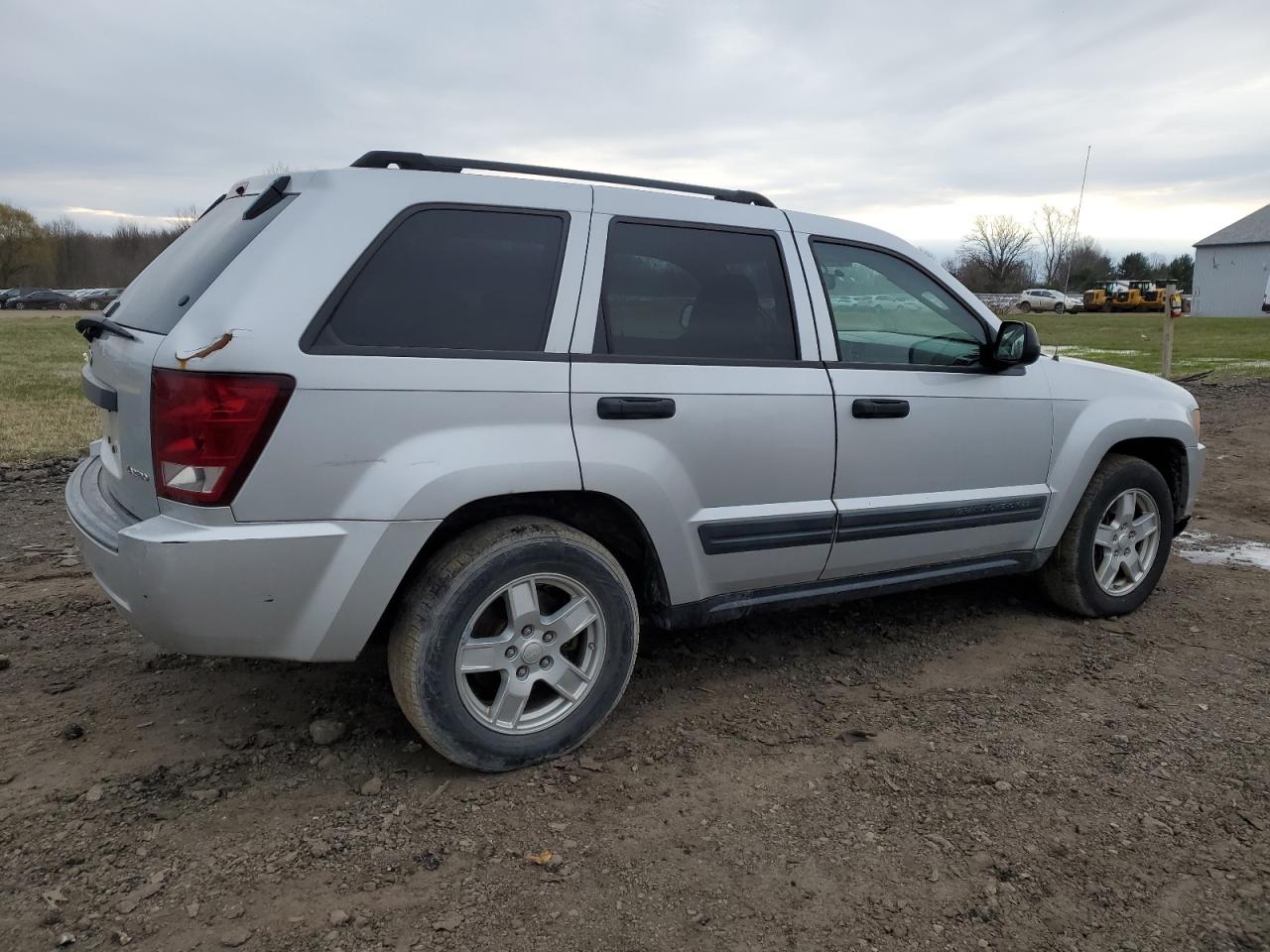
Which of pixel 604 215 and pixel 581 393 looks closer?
pixel 581 393

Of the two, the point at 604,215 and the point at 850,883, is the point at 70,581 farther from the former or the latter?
the point at 850,883

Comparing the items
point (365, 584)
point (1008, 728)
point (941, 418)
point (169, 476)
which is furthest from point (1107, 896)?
point (169, 476)

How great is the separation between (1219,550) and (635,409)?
14.9ft

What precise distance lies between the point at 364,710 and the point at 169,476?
48.5 inches

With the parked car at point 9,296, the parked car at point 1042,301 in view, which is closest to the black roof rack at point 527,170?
the parked car at point 1042,301

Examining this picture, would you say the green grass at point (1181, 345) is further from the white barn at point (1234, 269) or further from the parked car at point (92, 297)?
the parked car at point (92, 297)

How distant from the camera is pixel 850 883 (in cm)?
256

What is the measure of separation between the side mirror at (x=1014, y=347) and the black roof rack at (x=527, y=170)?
1127 millimetres

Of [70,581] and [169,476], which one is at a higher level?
[169,476]

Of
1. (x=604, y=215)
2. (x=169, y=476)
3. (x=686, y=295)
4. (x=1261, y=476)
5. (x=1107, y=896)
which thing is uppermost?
(x=604, y=215)

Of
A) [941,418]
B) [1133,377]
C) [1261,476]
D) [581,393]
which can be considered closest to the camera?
[581,393]

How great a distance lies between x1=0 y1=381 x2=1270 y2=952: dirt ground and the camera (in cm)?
241

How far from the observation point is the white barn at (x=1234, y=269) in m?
53.1

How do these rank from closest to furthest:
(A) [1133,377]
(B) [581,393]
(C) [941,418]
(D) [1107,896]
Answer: (D) [1107,896] < (B) [581,393] < (C) [941,418] < (A) [1133,377]
